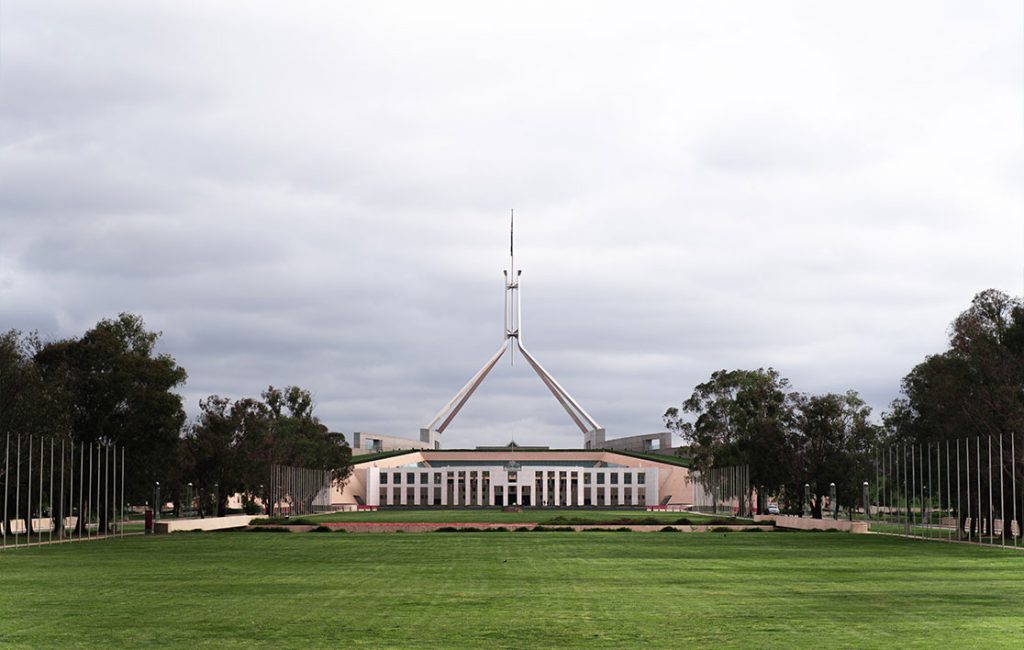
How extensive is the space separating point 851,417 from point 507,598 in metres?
62.1

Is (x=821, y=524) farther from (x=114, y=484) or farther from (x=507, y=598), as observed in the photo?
(x=507, y=598)

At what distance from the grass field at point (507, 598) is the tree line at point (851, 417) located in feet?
46.4

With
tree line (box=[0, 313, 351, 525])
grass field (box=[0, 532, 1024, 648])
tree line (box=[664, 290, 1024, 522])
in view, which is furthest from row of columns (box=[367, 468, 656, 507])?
grass field (box=[0, 532, 1024, 648])


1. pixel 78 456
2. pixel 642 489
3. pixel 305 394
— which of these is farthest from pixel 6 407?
pixel 642 489

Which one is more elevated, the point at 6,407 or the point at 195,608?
the point at 6,407

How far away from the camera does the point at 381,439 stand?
593ft

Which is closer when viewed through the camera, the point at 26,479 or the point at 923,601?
the point at 923,601

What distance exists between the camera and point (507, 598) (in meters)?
20.6

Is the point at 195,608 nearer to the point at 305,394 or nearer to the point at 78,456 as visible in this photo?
the point at 78,456

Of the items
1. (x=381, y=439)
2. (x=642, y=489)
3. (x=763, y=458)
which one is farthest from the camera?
(x=381, y=439)

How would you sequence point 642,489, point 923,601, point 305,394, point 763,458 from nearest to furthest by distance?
point 923,601
point 763,458
point 305,394
point 642,489

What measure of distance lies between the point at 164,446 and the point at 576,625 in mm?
45522

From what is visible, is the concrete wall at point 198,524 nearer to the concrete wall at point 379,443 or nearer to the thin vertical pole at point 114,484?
the thin vertical pole at point 114,484

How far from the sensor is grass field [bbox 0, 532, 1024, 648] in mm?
15453
